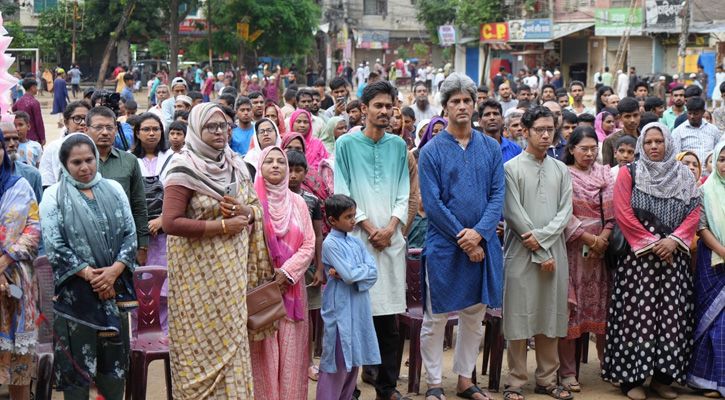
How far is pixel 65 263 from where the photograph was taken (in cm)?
451

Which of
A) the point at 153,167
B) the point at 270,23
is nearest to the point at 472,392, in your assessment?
the point at 153,167

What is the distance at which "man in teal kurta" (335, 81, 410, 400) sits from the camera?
5.35m

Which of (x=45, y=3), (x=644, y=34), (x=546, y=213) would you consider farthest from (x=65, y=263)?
(x=45, y=3)

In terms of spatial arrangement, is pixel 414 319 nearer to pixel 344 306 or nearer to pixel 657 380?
pixel 344 306

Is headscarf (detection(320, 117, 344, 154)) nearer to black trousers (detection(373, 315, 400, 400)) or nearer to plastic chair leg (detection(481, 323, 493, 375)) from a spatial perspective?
plastic chair leg (detection(481, 323, 493, 375))

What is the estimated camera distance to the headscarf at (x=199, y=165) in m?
4.42

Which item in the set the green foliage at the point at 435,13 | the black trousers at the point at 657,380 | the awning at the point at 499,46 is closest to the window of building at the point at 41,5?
the green foliage at the point at 435,13

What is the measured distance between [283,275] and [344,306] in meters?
0.45

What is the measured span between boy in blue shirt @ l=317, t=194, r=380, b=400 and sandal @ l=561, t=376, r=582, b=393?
150 cm

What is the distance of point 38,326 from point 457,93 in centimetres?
282

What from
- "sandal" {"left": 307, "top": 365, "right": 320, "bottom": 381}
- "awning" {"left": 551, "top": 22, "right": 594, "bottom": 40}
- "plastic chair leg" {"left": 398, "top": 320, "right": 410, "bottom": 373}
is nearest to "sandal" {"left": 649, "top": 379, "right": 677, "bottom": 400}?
"plastic chair leg" {"left": 398, "top": 320, "right": 410, "bottom": 373}

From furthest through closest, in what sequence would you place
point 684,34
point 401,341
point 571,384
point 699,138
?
1. point 684,34
2. point 699,138
3. point 401,341
4. point 571,384

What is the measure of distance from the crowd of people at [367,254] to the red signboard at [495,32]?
3617cm

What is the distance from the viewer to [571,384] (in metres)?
5.79
